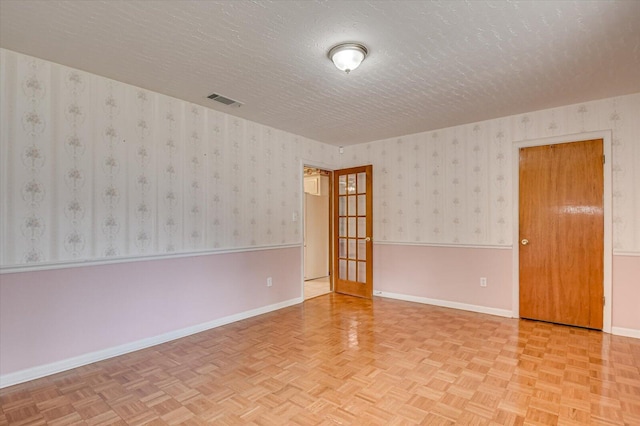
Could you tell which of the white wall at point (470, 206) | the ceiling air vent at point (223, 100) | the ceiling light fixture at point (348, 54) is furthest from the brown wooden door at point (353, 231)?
the ceiling light fixture at point (348, 54)

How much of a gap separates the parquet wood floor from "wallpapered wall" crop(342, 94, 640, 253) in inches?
50.6

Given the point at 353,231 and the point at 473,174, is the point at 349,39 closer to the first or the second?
the point at 473,174

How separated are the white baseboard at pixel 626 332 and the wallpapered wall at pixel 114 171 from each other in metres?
4.01

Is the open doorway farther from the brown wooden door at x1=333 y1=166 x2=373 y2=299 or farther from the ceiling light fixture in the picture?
the ceiling light fixture

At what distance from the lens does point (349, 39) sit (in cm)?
228

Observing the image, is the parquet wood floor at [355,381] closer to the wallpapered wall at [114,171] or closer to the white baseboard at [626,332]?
the white baseboard at [626,332]

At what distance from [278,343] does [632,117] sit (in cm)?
427

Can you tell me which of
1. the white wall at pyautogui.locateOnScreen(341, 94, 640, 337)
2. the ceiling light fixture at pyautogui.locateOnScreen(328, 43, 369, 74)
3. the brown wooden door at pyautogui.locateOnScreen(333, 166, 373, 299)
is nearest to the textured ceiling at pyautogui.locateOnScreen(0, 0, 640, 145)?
the ceiling light fixture at pyautogui.locateOnScreen(328, 43, 369, 74)

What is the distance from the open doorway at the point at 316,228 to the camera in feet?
21.5

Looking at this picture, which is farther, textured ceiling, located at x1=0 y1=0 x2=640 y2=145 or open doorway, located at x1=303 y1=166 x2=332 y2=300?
open doorway, located at x1=303 y1=166 x2=332 y2=300

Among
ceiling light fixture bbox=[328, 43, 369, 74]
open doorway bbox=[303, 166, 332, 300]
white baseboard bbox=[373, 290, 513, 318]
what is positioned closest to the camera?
ceiling light fixture bbox=[328, 43, 369, 74]

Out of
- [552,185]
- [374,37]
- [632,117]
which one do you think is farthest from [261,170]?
[632,117]

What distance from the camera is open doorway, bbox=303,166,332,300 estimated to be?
21.5 feet

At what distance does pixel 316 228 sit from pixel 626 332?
15.6ft
